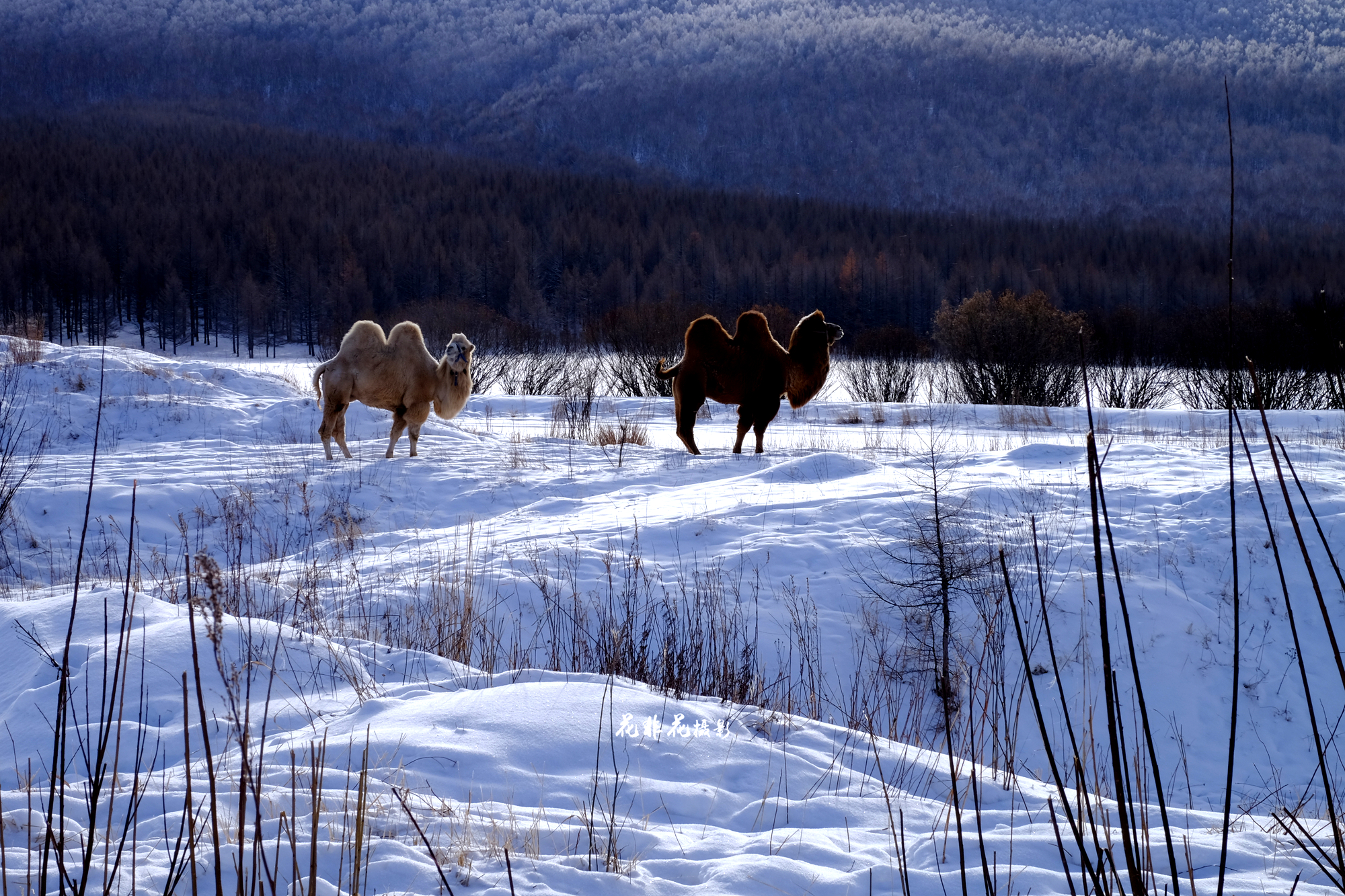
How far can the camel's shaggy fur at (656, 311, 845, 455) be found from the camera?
32.7ft

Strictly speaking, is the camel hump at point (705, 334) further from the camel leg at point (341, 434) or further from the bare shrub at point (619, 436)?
the camel leg at point (341, 434)

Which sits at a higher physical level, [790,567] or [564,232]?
[564,232]

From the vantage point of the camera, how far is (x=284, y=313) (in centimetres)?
6172

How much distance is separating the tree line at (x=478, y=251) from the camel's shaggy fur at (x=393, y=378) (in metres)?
33.7

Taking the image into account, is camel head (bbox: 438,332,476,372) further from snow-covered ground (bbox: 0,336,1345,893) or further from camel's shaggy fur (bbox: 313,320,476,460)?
snow-covered ground (bbox: 0,336,1345,893)

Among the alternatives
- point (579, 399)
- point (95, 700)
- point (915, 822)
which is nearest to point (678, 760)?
point (915, 822)

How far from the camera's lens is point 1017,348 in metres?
22.8

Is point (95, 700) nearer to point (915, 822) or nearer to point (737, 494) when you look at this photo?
point (915, 822)

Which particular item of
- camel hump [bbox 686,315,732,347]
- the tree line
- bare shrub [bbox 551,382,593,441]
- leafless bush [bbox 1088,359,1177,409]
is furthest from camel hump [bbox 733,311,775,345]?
the tree line

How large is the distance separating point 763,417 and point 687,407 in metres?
0.90

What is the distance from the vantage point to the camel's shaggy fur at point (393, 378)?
31.8 ft

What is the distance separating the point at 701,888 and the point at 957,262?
7026cm

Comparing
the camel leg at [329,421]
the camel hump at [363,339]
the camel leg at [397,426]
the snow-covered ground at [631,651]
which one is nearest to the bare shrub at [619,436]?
the snow-covered ground at [631,651]

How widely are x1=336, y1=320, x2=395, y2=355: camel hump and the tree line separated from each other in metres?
34.1
